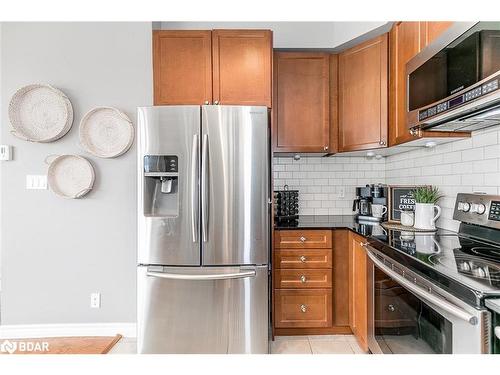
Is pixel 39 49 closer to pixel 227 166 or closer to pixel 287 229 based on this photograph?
pixel 227 166

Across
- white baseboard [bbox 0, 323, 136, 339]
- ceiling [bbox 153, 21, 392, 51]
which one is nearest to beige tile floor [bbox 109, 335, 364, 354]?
white baseboard [bbox 0, 323, 136, 339]

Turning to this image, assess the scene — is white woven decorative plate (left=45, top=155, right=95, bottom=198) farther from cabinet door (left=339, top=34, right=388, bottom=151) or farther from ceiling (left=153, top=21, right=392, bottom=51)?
cabinet door (left=339, top=34, right=388, bottom=151)

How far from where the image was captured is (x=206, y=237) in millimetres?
1840

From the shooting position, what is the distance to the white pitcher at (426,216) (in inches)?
71.8

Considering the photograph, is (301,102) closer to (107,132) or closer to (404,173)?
(404,173)

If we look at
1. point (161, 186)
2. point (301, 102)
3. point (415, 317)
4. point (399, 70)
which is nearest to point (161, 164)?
point (161, 186)

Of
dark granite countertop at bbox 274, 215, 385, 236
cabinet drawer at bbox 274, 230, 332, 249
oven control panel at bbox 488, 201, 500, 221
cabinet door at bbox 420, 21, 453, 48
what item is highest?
cabinet door at bbox 420, 21, 453, 48

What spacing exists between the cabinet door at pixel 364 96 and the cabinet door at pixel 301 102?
0.14 m

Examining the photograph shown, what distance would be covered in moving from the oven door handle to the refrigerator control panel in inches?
50.4

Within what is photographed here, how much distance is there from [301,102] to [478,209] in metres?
1.44

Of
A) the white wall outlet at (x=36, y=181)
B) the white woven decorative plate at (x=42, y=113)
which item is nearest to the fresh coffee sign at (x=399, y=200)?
the white woven decorative plate at (x=42, y=113)

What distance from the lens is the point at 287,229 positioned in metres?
2.18

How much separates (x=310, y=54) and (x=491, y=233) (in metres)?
1.79

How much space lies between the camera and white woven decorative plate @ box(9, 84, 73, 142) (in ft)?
7.25
